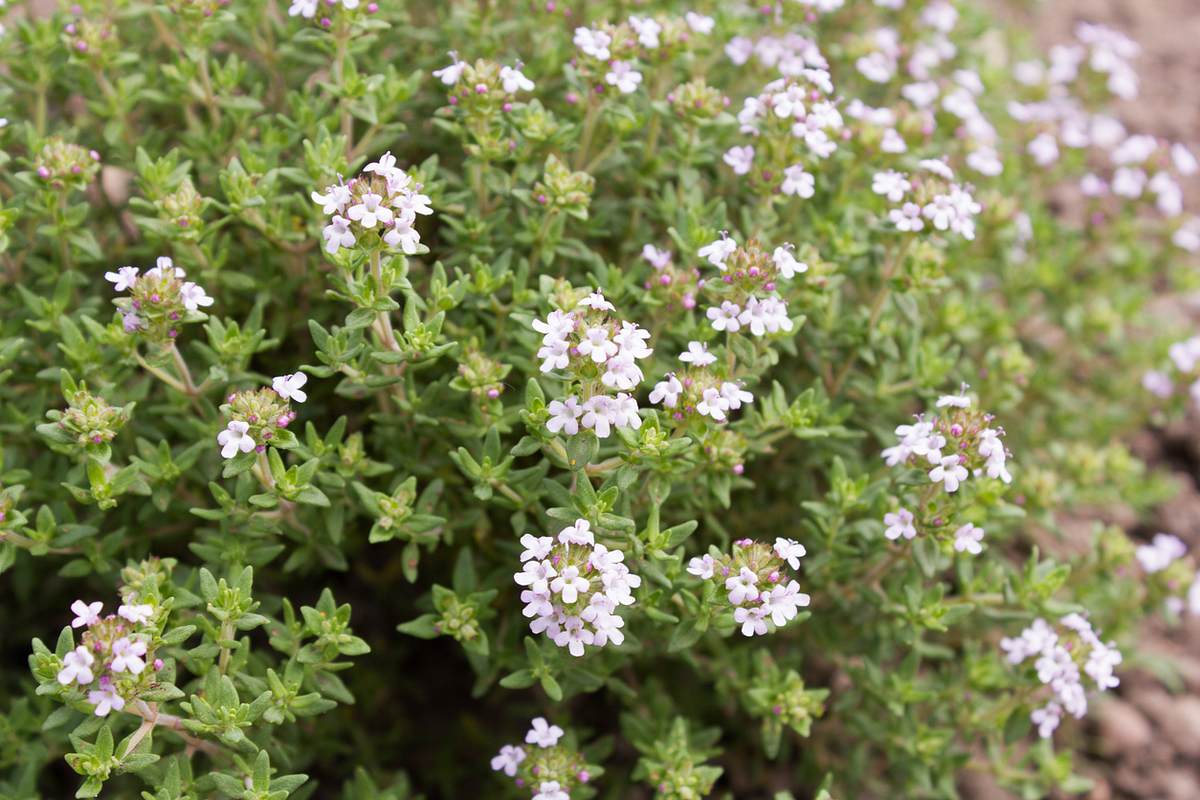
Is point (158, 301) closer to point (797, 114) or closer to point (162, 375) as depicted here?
point (162, 375)

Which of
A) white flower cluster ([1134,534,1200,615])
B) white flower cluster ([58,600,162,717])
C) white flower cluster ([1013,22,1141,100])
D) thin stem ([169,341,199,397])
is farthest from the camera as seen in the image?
white flower cluster ([1013,22,1141,100])

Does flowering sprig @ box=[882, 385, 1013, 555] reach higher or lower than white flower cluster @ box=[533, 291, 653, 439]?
lower

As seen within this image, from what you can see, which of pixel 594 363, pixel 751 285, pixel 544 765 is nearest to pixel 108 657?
pixel 544 765

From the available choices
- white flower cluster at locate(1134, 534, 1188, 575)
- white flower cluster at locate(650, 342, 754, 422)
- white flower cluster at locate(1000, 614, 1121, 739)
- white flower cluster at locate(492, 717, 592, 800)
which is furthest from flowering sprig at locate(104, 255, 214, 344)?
white flower cluster at locate(1134, 534, 1188, 575)

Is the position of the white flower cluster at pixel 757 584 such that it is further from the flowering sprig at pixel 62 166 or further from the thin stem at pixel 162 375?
the flowering sprig at pixel 62 166

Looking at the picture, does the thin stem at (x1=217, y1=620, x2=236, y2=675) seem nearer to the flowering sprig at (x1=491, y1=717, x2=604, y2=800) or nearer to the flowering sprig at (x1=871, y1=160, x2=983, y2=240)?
the flowering sprig at (x1=491, y1=717, x2=604, y2=800)

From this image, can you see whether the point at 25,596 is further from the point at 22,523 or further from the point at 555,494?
the point at 555,494

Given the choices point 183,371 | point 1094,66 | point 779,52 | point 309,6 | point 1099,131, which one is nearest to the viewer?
point 183,371
